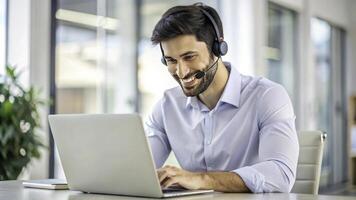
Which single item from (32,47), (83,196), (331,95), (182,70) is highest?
(32,47)

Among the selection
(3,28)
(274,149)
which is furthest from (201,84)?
(3,28)

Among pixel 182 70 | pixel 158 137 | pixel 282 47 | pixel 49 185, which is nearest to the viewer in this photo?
pixel 49 185

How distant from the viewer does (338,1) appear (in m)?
8.01

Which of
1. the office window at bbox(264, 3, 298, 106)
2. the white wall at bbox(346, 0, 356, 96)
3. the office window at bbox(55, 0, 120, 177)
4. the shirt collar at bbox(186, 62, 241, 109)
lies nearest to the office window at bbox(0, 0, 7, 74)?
the office window at bbox(55, 0, 120, 177)

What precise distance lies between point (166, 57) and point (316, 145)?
0.60m

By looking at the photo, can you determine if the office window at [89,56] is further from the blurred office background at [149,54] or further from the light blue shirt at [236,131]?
the light blue shirt at [236,131]

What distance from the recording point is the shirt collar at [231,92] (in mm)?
1893

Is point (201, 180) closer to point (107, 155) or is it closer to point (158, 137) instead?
point (107, 155)

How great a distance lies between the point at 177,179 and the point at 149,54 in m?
4.15

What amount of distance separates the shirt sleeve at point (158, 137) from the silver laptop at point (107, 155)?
47 centimetres

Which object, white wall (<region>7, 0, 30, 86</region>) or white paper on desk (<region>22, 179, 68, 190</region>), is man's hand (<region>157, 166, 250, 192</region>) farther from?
white wall (<region>7, 0, 30, 86</region>)

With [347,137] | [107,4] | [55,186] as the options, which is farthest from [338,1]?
[55,186]

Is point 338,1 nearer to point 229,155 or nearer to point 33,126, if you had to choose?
point 33,126

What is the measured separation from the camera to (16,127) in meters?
3.14
